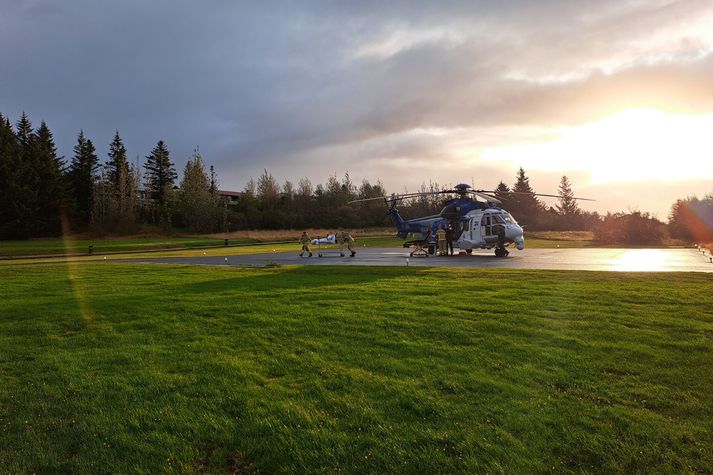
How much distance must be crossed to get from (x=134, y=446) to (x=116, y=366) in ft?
8.06

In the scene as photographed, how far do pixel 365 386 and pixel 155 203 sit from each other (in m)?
86.2

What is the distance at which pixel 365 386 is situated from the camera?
4945mm

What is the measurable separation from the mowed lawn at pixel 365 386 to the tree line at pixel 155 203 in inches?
1616

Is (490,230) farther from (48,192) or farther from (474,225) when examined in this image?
(48,192)

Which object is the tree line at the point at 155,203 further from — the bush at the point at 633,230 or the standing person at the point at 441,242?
the standing person at the point at 441,242

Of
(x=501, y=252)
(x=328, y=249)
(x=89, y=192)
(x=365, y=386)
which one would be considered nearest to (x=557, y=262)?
(x=501, y=252)

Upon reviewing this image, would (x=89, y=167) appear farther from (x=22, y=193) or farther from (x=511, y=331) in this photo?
(x=511, y=331)

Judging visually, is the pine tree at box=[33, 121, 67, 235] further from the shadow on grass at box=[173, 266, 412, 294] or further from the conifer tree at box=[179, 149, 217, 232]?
the shadow on grass at box=[173, 266, 412, 294]

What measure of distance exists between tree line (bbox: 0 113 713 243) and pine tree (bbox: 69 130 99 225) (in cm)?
15

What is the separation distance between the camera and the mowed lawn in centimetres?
364

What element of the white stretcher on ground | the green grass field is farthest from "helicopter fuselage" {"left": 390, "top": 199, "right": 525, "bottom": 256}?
the green grass field

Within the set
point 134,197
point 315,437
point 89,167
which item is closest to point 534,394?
point 315,437

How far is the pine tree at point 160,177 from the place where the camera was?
81.9 metres

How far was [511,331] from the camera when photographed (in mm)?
7078
